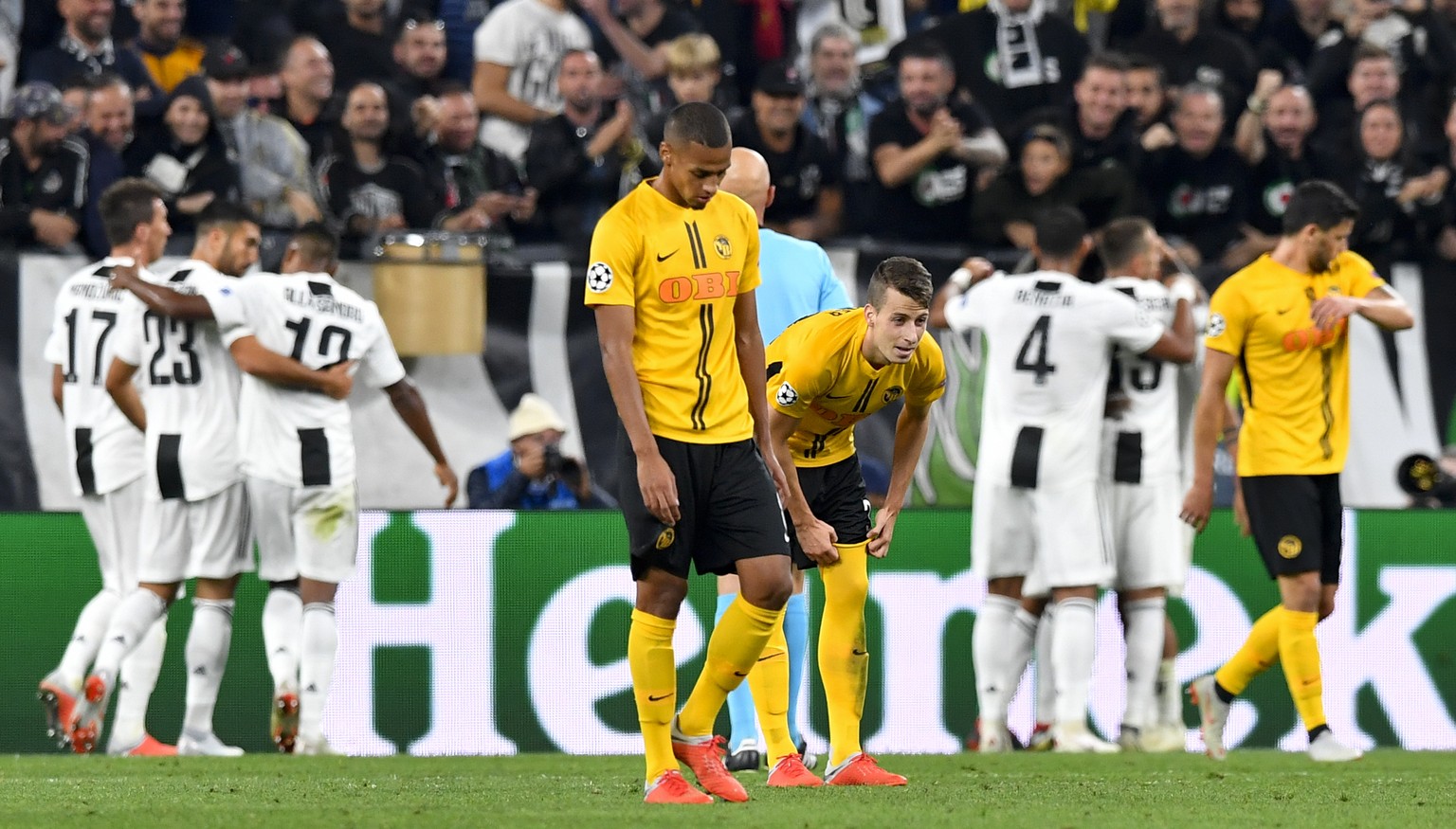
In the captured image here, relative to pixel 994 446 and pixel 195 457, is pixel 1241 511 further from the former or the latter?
pixel 195 457

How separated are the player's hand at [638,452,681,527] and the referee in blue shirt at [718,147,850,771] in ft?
6.62

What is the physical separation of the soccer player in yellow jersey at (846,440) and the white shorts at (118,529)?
4.10 meters

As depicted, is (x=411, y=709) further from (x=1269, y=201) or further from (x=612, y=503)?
(x=1269, y=201)

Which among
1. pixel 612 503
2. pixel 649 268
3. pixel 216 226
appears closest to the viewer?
pixel 649 268

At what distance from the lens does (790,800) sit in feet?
20.8

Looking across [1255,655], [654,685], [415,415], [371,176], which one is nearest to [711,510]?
[654,685]

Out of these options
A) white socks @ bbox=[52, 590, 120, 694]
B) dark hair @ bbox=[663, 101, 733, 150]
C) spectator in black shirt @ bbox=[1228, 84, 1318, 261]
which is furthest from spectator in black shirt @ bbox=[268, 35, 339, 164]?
dark hair @ bbox=[663, 101, 733, 150]

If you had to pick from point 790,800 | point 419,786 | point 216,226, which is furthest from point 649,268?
point 216,226

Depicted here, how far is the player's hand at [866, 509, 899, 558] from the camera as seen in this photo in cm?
689

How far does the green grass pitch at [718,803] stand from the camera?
586 centimetres

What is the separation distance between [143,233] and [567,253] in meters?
2.36

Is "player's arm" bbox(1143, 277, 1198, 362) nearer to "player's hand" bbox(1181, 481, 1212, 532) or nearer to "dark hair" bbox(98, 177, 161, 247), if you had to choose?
"player's hand" bbox(1181, 481, 1212, 532)

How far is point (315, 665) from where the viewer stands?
31.6ft

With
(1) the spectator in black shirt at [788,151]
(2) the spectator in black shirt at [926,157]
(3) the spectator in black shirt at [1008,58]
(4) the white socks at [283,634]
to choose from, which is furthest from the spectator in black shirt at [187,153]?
(3) the spectator in black shirt at [1008,58]
